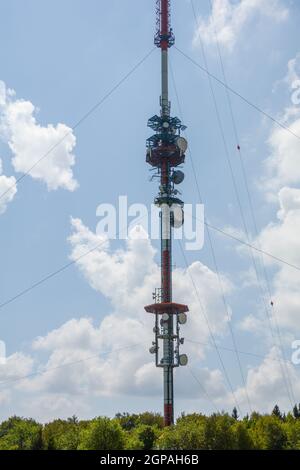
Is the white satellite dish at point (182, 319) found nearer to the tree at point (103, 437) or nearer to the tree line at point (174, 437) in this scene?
the tree line at point (174, 437)

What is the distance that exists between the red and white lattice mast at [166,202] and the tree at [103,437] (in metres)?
12.1

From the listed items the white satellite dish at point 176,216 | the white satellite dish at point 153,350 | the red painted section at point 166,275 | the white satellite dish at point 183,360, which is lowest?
the white satellite dish at point 183,360

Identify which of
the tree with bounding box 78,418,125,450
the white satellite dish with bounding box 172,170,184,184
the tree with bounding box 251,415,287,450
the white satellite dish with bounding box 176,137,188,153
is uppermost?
the white satellite dish with bounding box 176,137,188,153

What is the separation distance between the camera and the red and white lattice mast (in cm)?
7988

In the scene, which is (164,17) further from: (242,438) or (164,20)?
(242,438)

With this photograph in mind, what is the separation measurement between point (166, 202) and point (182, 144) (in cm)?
813

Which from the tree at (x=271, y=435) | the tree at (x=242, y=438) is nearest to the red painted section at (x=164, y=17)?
the tree at (x=242, y=438)

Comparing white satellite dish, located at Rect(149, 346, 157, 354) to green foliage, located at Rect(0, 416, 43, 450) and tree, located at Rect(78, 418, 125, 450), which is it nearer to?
tree, located at Rect(78, 418, 125, 450)

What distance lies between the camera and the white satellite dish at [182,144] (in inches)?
3377

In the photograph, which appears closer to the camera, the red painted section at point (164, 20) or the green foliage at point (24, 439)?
the green foliage at point (24, 439)

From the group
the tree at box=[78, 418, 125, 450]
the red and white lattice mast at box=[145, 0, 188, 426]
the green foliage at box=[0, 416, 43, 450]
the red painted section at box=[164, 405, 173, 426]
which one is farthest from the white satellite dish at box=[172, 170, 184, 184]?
the green foliage at box=[0, 416, 43, 450]
